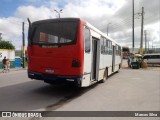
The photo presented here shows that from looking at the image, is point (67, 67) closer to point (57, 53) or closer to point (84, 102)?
point (57, 53)

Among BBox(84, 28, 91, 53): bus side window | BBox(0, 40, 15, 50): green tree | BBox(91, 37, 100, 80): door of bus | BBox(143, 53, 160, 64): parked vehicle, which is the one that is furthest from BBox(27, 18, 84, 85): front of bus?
BBox(0, 40, 15, 50): green tree

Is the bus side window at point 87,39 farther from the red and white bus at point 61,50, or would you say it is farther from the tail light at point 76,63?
the tail light at point 76,63

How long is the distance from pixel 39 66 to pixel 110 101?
10.5 ft

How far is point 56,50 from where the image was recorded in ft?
29.0

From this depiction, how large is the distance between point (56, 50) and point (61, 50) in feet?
0.75

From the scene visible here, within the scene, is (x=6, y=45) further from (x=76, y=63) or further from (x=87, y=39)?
(x=76, y=63)

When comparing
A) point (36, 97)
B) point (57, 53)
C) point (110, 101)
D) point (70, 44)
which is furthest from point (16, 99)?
point (110, 101)

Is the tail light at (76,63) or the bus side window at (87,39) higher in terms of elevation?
the bus side window at (87,39)

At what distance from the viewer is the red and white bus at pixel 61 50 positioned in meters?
8.58

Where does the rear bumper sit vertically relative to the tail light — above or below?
below

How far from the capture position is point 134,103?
8.19 metres

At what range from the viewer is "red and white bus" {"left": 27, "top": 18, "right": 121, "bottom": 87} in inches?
338

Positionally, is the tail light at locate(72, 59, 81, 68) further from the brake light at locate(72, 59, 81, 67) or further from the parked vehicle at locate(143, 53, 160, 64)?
the parked vehicle at locate(143, 53, 160, 64)

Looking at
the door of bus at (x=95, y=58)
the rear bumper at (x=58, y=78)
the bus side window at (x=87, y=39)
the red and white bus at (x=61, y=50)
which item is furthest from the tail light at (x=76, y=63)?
the door of bus at (x=95, y=58)
